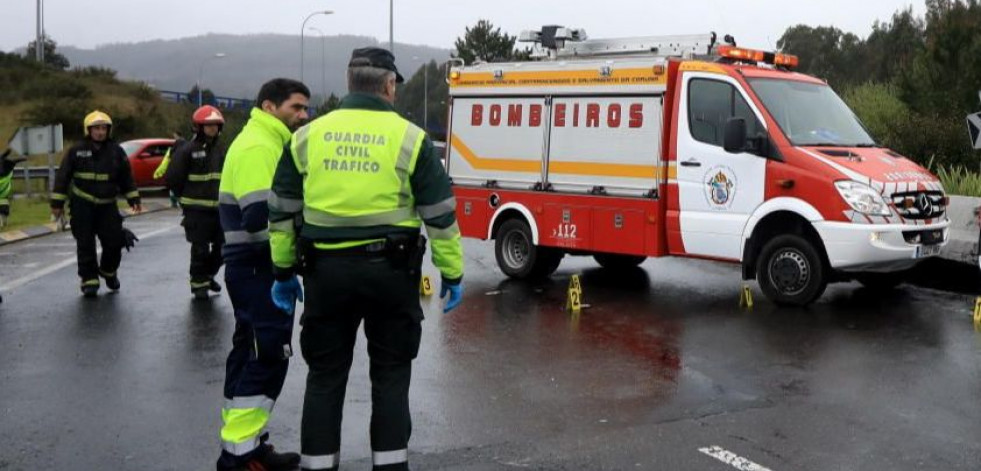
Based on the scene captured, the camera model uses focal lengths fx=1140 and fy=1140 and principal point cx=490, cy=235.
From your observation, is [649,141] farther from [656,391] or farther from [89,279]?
[89,279]

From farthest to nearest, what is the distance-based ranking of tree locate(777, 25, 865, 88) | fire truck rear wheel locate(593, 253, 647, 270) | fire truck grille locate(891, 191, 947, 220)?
tree locate(777, 25, 865, 88) → fire truck rear wheel locate(593, 253, 647, 270) → fire truck grille locate(891, 191, 947, 220)

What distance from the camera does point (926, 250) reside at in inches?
401

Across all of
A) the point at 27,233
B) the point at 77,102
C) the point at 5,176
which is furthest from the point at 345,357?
the point at 77,102

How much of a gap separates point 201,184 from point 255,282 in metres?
5.46

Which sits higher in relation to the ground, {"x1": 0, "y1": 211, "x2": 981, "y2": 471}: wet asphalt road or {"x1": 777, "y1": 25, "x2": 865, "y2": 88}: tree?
{"x1": 777, "y1": 25, "x2": 865, "y2": 88}: tree

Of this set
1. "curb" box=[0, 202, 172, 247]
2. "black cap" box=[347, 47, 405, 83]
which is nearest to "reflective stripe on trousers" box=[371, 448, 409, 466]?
"black cap" box=[347, 47, 405, 83]

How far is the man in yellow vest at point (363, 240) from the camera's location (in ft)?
15.1

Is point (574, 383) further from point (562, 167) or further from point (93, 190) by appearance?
point (93, 190)

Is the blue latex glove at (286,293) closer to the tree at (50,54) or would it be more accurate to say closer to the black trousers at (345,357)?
the black trousers at (345,357)

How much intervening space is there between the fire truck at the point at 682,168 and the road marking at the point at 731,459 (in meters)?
4.66

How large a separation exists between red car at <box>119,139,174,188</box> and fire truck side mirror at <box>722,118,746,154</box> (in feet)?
71.5

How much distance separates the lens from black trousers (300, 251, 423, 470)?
4684 millimetres

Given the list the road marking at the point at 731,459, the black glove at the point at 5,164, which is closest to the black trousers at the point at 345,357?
the road marking at the point at 731,459

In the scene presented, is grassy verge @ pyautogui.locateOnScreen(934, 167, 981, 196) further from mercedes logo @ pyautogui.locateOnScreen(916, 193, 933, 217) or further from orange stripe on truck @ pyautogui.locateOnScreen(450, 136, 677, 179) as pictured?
orange stripe on truck @ pyautogui.locateOnScreen(450, 136, 677, 179)
